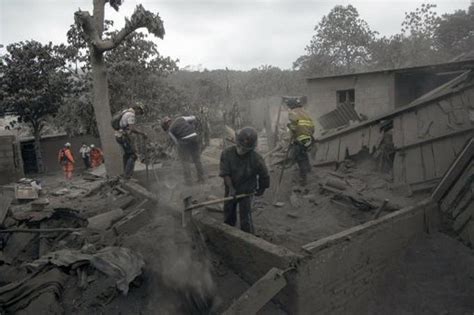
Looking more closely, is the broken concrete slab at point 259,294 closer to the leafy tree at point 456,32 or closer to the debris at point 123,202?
the debris at point 123,202

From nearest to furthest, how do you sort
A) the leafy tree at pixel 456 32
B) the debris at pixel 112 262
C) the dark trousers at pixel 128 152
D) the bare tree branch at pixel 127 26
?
1. the debris at pixel 112 262
2. the dark trousers at pixel 128 152
3. the bare tree branch at pixel 127 26
4. the leafy tree at pixel 456 32

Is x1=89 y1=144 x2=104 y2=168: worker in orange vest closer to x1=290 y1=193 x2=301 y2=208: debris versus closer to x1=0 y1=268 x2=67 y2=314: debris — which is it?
x1=290 y1=193 x2=301 y2=208: debris

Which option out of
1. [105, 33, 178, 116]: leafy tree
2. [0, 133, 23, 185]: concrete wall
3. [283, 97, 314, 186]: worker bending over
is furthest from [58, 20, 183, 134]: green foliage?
[283, 97, 314, 186]: worker bending over

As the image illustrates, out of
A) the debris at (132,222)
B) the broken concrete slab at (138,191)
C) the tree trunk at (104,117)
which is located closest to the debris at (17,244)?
the debris at (132,222)

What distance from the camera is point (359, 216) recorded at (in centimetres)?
651

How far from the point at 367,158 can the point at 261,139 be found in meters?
9.40

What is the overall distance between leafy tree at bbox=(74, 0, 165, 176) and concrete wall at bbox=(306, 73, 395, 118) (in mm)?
6668

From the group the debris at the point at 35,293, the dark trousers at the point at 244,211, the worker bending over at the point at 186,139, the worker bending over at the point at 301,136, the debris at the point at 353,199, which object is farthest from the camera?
the worker bending over at the point at 186,139

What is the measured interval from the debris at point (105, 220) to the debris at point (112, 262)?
1.37m

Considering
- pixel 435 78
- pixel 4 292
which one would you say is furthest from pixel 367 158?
pixel 4 292

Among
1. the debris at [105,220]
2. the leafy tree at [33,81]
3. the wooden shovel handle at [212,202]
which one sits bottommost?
the debris at [105,220]

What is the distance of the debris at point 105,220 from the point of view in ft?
19.9

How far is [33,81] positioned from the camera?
1831cm

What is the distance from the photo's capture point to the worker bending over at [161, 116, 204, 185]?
7.97 m
